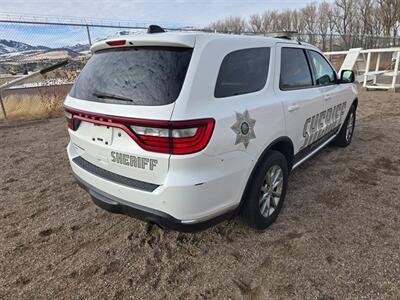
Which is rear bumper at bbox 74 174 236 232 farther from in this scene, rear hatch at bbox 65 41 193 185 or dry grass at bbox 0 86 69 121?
dry grass at bbox 0 86 69 121

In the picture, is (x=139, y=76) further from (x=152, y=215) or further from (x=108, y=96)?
(x=152, y=215)

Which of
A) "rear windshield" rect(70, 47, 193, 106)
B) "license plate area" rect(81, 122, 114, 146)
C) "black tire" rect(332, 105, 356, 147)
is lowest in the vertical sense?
"black tire" rect(332, 105, 356, 147)

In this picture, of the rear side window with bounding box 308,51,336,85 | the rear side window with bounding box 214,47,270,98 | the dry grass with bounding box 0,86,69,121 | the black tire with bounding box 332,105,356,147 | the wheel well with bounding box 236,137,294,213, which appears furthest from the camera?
the dry grass with bounding box 0,86,69,121

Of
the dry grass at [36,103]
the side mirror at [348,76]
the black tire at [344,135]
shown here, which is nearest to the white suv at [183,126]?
the side mirror at [348,76]

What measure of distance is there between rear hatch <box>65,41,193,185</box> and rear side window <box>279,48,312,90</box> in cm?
127

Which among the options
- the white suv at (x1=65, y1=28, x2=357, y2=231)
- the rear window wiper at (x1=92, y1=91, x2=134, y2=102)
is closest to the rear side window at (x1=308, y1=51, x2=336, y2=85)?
the white suv at (x1=65, y1=28, x2=357, y2=231)

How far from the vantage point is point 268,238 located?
8.68ft

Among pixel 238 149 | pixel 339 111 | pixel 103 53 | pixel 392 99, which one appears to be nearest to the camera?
pixel 238 149

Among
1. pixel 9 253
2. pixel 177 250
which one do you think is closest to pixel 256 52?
pixel 177 250

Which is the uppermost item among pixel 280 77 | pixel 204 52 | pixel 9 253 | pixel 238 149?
pixel 204 52

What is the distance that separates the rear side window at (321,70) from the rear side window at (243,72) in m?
1.25

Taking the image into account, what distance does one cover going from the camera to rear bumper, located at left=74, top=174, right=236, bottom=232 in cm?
199

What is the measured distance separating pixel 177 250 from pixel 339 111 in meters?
3.25

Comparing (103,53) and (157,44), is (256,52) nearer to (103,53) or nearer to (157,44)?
(157,44)
